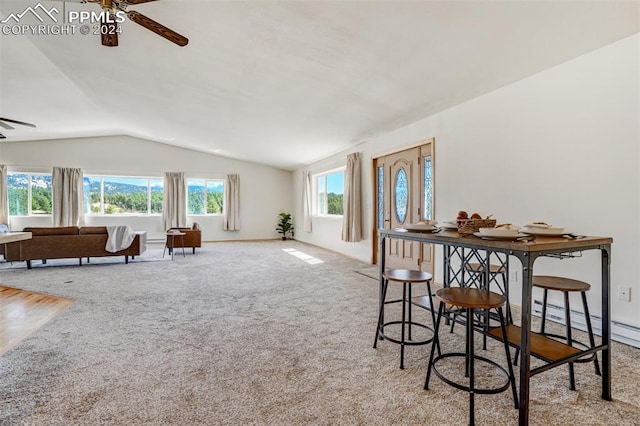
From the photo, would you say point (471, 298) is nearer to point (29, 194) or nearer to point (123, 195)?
point (123, 195)

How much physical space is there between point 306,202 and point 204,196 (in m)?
3.31

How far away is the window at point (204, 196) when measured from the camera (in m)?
9.73

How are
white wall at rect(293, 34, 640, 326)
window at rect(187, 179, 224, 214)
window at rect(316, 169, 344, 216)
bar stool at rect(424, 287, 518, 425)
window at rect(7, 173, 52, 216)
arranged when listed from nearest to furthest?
bar stool at rect(424, 287, 518, 425) < white wall at rect(293, 34, 640, 326) < window at rect(316, 169, 344, 216) < window at rect(7, 173, 52, 216) < window at rect(187, 179, 224, 214)

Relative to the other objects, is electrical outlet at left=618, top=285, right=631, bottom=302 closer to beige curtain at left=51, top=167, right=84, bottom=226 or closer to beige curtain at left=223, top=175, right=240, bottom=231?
beige curtain at left=223, top=175, right=240, bottom=231

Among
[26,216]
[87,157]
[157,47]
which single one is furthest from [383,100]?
[26,216]

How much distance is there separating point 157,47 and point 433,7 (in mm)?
2949

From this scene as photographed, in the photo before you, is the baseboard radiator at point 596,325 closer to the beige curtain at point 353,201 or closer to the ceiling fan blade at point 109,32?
the beige curtain at point 353,201

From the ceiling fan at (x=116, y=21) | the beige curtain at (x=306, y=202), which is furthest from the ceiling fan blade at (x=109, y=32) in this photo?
the beige curtain at (x=306, y=202)

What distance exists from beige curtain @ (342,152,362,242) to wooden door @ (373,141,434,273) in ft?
1.39

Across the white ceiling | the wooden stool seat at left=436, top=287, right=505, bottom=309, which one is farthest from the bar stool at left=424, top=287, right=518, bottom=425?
the white ceiling

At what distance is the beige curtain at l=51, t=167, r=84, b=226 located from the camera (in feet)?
27.5

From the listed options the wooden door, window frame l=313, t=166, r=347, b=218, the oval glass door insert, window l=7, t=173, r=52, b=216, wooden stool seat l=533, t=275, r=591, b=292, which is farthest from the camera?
window l=7, t=173, r=52, b=216

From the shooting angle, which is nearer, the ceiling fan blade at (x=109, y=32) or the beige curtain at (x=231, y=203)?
the ceiling fan blade at (x=109, y=32)

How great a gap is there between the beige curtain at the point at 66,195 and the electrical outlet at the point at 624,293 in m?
10.7
